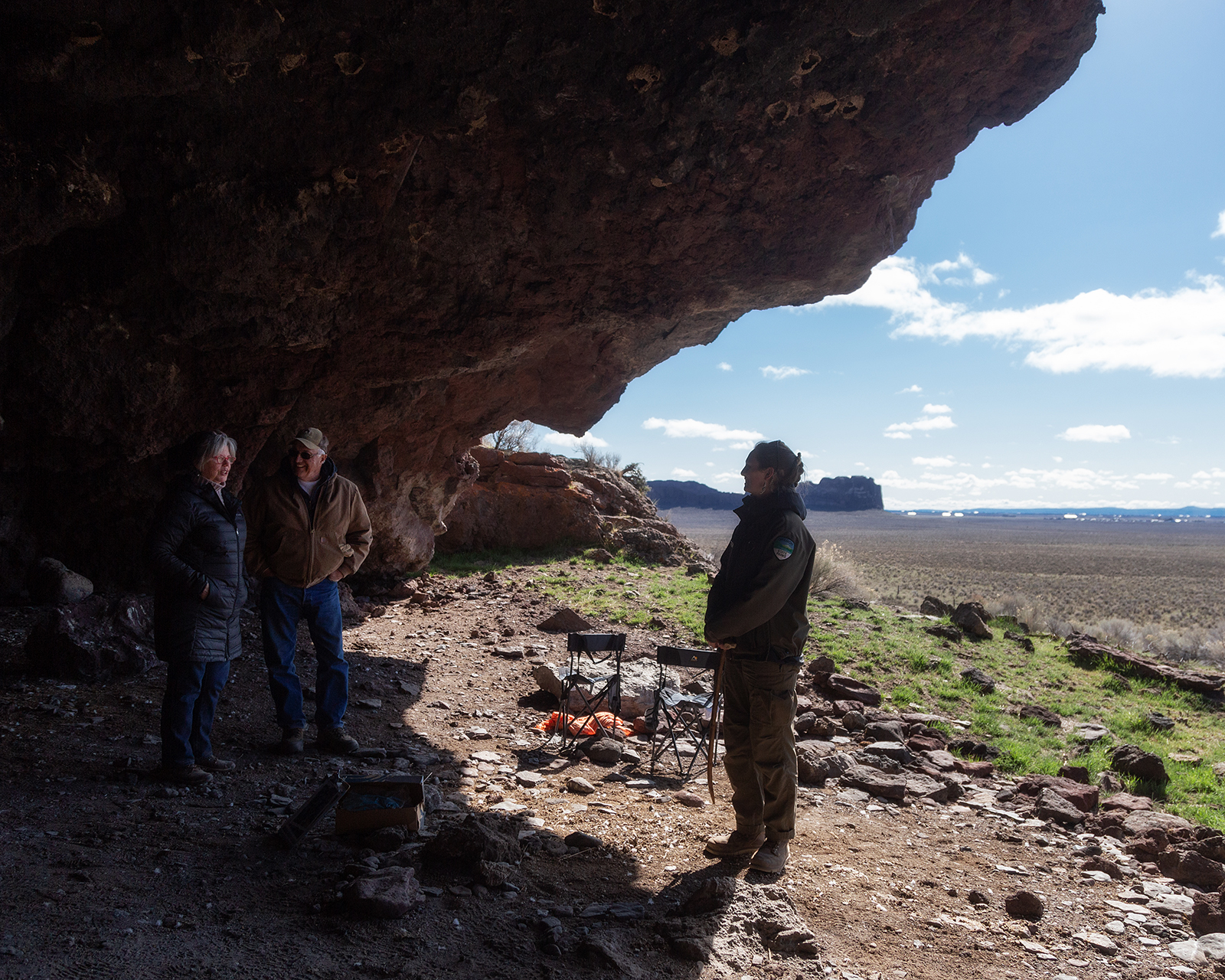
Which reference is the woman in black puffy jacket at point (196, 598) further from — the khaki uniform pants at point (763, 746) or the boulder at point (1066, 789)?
the boulder at point (1066, 789)

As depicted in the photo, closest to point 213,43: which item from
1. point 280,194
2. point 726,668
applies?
point 280,194

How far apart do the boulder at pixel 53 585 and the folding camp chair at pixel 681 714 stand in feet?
17.9

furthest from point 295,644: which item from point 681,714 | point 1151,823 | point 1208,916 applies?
point 1151,823

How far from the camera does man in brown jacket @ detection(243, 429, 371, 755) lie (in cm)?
474

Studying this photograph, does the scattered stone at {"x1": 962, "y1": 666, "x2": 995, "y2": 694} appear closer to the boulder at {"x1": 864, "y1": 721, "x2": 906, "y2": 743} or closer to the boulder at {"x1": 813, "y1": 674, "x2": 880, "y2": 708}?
the boulder at {"x1": 813, "y1": 674, "x2": 880, "y2": 708}

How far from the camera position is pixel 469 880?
11.0 ft

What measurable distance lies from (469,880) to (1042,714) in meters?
7.43

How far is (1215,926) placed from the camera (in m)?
3.81

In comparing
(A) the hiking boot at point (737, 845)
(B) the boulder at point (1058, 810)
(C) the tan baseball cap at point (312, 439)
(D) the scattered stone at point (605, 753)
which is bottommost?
(B) the boulder at point (1058, 810)

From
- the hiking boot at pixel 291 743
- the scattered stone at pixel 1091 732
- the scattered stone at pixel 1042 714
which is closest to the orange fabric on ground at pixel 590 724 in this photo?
the hiking boot at pixel 291 743

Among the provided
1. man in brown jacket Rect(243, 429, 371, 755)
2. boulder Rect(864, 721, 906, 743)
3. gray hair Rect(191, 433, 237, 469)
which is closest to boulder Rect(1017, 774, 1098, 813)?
boulder Rect(864, 721, 906, 743)

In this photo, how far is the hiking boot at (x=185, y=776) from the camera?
157 inches

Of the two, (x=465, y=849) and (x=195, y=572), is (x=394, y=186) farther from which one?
(x=465, y=849)

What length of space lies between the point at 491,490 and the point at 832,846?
12691mm
